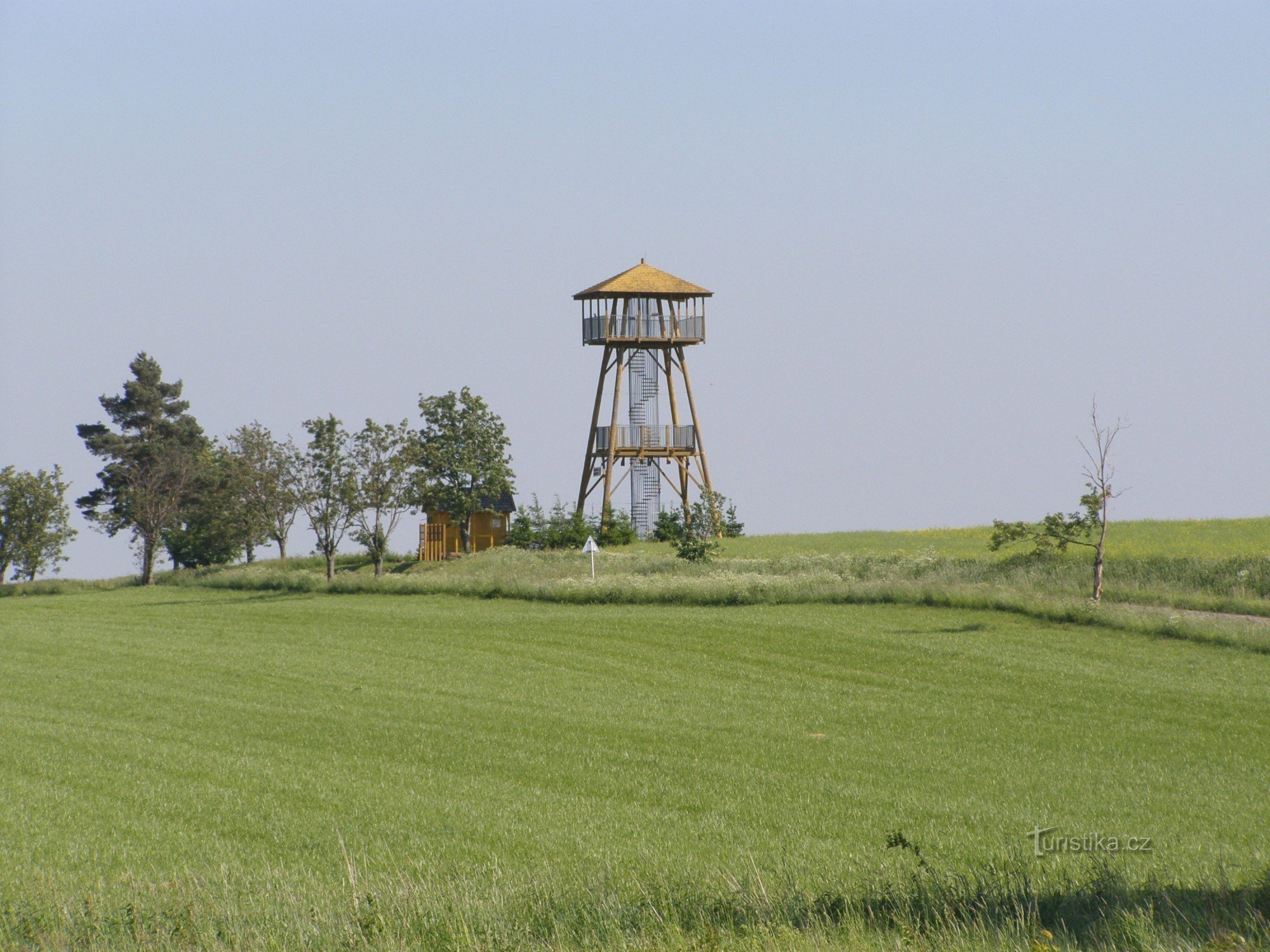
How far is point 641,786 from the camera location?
44.9ft

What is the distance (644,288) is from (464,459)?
12.0 m

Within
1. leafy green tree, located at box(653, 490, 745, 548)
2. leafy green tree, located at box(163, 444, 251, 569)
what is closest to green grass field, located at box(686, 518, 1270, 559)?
leafy green tree, located at box(653, 490, 745, 548)

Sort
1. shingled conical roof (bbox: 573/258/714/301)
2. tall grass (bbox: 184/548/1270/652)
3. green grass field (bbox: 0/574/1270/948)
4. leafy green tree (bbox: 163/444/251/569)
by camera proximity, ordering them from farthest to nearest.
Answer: leafy green tree (bbox: 163/444/251/569), shingled conical roof (bbox: 573/258/714/301), tall grass (bbox: 184/548/1270/652), green grass field (bbox: 0/574/1270/948)

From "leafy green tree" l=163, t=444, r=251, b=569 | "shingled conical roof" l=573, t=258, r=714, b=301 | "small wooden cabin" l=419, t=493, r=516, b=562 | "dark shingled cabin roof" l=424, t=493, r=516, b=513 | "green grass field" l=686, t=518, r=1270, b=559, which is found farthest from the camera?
"leafy green tree" l=163, t=444, r=251, b=569

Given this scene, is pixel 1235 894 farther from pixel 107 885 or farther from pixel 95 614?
pixel 95 614

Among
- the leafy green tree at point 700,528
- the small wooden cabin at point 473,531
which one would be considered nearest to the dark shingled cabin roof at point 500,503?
the small wooden cabin at point 473,531

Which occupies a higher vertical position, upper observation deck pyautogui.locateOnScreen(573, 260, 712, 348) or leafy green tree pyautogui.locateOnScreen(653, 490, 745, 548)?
upper observation deck pyautogui.locateOnScreen(573, 260, 712, 348)

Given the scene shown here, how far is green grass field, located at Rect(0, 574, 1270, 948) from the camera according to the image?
24.8ft

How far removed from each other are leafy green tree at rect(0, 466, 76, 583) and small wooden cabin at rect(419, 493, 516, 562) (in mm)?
19099

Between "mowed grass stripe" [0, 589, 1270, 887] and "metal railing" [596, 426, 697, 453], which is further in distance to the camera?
"metal railing" [596, 426, 697, 453]

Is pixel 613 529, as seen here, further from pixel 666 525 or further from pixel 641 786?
pixel 641 786

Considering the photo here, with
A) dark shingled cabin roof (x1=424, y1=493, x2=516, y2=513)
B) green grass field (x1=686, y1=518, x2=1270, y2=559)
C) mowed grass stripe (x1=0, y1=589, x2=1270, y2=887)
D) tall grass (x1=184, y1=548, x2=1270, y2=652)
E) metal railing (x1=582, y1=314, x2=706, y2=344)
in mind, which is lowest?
mowed grass stripe (x1=0, y1=589, x2=1270, y2=887)

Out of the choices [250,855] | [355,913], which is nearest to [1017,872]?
[355,913]

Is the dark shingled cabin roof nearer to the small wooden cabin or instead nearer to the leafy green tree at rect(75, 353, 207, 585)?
the small wooden cabin
